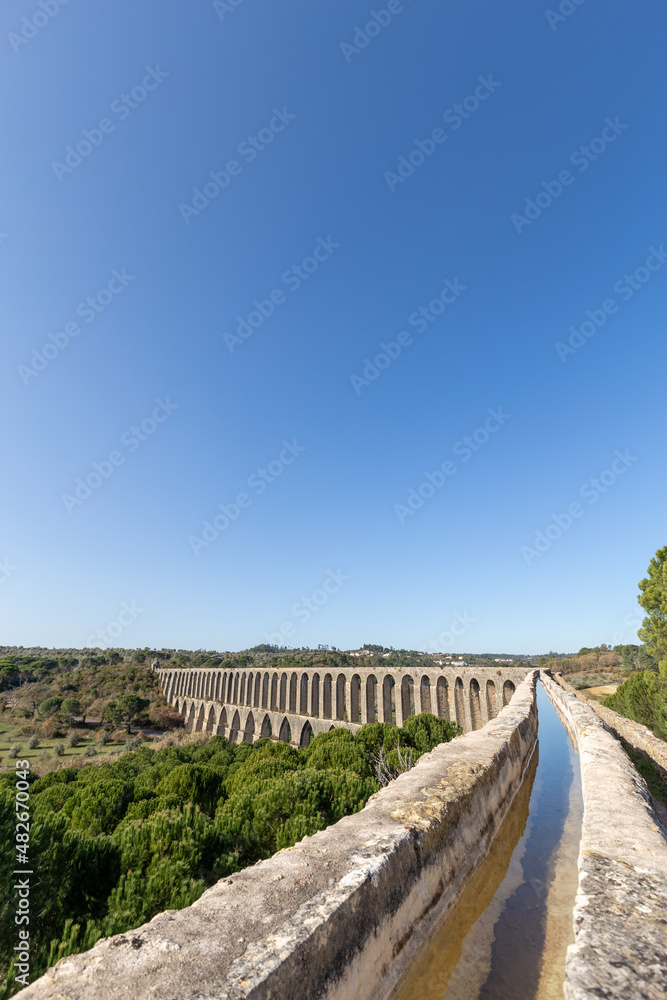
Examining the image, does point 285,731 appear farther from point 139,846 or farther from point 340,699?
point 139,846

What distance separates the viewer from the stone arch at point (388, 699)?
37750 millimetres

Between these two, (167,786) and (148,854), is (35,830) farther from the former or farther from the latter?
(167,786)

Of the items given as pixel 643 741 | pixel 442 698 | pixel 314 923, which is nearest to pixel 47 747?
pixel 442 698

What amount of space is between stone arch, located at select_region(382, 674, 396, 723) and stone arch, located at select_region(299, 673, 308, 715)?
14.6 meters

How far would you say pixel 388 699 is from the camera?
38.0 metres

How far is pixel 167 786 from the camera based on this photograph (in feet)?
34.0

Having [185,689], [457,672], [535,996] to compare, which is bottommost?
[185,689]

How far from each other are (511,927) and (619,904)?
1319 mm

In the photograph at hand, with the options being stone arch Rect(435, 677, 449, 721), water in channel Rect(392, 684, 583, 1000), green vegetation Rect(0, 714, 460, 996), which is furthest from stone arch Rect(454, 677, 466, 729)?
water in channel Rect(392, 684, 583, 1000)

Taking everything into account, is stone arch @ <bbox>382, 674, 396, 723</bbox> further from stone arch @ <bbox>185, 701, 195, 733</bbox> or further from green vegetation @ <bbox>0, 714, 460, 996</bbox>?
stone arch @ <bbox>185, 701, 195, 733</bbox>

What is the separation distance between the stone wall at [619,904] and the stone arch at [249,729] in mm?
55976

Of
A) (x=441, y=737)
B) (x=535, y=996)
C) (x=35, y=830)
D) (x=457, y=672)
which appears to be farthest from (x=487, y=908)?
(x=457, y=672)

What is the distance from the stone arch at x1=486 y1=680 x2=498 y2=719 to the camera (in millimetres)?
31688

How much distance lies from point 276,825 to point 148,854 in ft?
6.84
